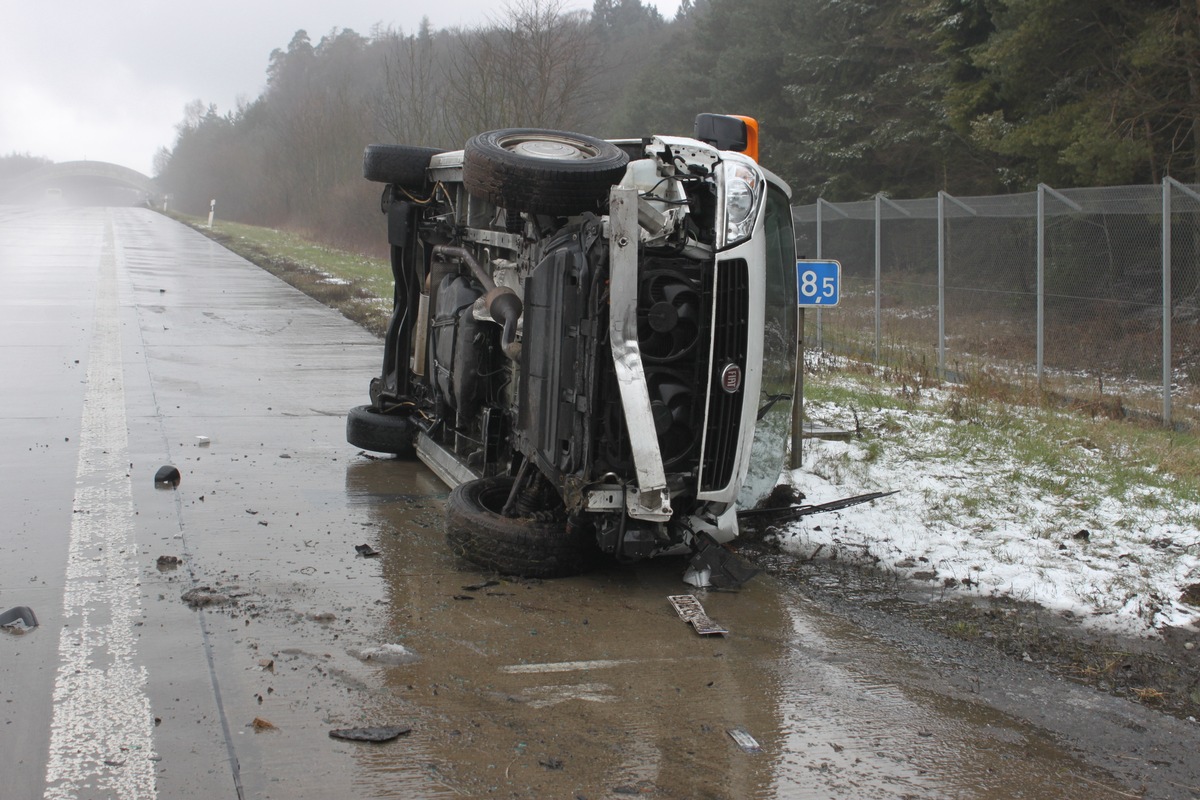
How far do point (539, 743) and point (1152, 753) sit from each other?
7.32 feet

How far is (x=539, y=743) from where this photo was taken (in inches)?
158

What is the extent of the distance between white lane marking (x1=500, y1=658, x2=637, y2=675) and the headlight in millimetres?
2021

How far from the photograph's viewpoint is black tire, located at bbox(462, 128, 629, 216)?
5.84 meters

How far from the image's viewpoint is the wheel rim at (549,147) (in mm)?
6305

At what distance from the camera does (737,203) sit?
5578mm

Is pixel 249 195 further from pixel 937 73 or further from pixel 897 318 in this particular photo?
pixel 897 318

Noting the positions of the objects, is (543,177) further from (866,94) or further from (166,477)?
(866,94)

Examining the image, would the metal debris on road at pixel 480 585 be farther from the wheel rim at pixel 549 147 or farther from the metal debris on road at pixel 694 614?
the wheel rim at pixel 549 147

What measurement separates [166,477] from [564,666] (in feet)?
12.7

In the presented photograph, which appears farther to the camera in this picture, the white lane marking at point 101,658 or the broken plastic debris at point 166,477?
the broken plastic debris at point 166,477

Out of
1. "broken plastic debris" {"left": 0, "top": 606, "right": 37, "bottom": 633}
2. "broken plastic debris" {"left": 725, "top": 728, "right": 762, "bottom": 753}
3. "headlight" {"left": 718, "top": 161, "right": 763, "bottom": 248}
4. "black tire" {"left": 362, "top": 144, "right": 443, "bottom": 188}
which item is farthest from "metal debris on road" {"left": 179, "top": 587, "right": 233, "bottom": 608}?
"black tire" {"left": 362, "top": 144, "right": 443, "bottom": 188}

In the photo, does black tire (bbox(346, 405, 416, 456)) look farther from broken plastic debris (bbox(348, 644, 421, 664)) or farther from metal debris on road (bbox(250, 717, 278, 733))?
metal debris on road (bbox(250, 717, 278, 733))

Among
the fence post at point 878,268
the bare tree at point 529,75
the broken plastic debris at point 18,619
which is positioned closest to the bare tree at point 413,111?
the bare tree at point 529,75

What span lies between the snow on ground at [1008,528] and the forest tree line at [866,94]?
11577 millimetres
